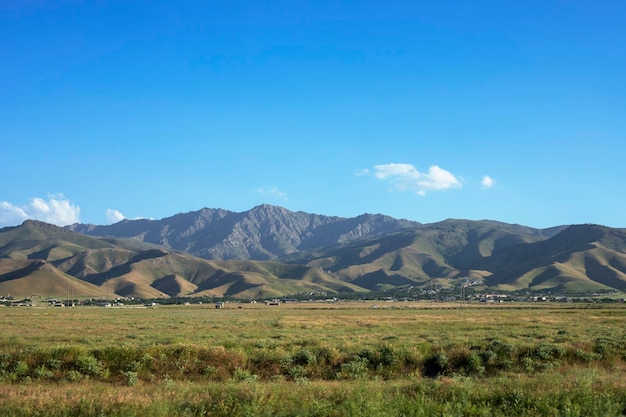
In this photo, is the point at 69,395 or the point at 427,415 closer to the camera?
the point at 427,415

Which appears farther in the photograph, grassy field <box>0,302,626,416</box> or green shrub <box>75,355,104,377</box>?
green shrub <box>75,355,104,377</box>

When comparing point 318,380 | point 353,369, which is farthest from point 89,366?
point 353,369

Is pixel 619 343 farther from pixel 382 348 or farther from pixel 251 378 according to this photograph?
pixel 251 378

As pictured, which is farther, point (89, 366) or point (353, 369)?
point (353, 369)

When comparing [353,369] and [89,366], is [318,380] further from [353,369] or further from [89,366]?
[89,366]

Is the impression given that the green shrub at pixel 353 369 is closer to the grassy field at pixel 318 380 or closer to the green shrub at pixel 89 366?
the grassy field at pixel 318 380

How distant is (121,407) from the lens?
16438 mm

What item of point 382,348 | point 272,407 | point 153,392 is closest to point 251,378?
point 153,392

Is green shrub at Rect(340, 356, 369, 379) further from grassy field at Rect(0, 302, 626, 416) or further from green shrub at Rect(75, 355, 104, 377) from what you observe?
green shrub at Rect(75, 355, 104, 377)

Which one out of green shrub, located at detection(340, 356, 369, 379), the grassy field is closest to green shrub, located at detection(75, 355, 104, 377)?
the grassy field

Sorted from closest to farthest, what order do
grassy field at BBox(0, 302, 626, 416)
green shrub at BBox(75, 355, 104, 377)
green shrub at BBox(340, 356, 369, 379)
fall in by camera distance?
1. grassy field at BBox(0, 302, 626, 416)
2. green shrub at BBox(75, 355, 104, 377)
3. green shrub at BBox(340, 356, 369, 379)

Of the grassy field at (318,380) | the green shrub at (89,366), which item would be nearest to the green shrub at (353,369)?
the grassy field at (318,380)

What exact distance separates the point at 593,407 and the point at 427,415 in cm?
484

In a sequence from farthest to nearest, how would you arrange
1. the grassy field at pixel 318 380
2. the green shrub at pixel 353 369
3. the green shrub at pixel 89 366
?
1. the green shrub at pixel 353 369
2. the green shrub at pixel 89 366
3. the grassy field at pixel 318 380
